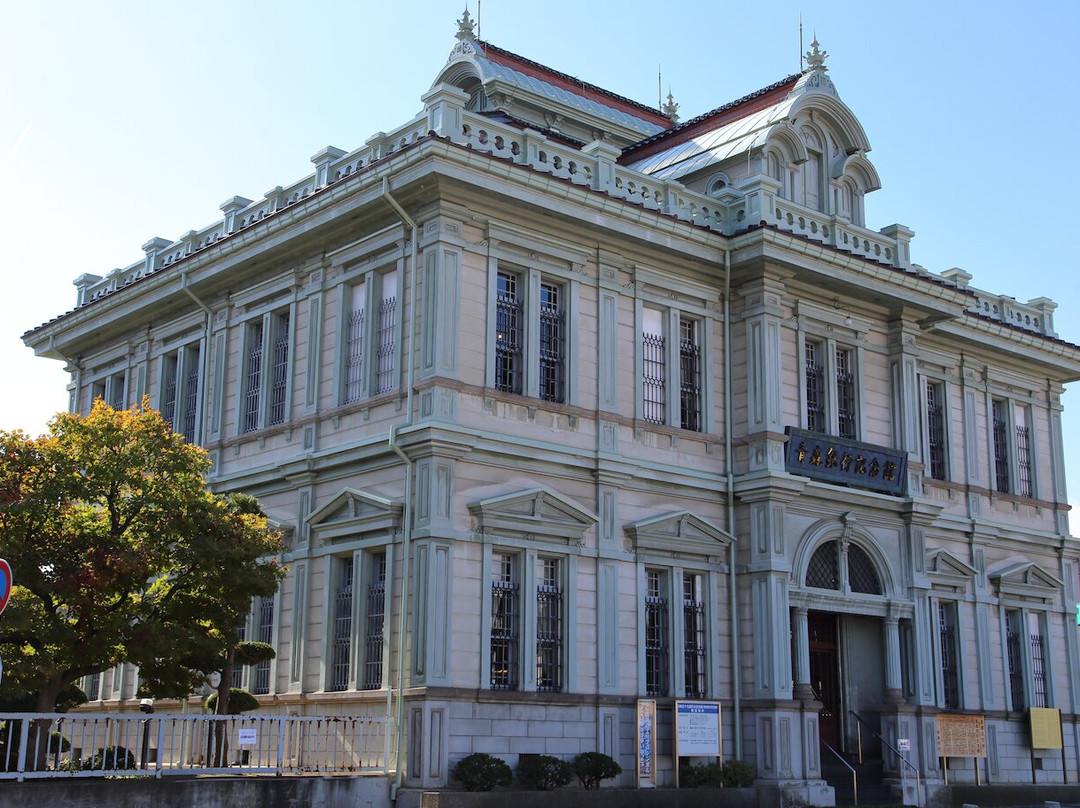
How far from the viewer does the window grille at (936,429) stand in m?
31.6

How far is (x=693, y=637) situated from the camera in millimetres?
26016

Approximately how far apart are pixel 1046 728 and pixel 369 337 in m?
18.9

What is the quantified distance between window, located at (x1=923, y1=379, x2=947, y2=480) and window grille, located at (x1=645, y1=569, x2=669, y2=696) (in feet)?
30.3

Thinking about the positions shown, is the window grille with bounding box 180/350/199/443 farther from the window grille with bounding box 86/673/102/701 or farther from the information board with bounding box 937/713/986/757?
the information board with bounding box 937/713/986/757

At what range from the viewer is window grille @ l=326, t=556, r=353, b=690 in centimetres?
2392

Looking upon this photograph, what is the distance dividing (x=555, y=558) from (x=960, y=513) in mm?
12345

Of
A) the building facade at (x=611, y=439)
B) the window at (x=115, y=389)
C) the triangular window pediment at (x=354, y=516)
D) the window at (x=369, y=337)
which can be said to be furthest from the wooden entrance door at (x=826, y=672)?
the window at (x=115, y=389)

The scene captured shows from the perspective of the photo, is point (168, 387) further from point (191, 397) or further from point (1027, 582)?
point (1027, 582)

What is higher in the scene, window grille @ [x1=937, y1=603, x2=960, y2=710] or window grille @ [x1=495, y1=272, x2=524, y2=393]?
window grille @ [x1=495, y1=272, x2=524, y2=393]

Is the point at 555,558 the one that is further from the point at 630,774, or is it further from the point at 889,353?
the point at 889,353

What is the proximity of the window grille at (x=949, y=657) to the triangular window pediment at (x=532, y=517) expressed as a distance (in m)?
10.7

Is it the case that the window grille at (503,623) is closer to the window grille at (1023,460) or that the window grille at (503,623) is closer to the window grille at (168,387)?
the window grille at (168,387)

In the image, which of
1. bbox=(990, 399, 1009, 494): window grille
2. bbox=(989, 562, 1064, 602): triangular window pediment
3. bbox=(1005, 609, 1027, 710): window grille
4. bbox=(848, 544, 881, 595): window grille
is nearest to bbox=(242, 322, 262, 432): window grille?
bbox=(848, 544, 881, 595): window grille

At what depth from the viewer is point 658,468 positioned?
25672mm
